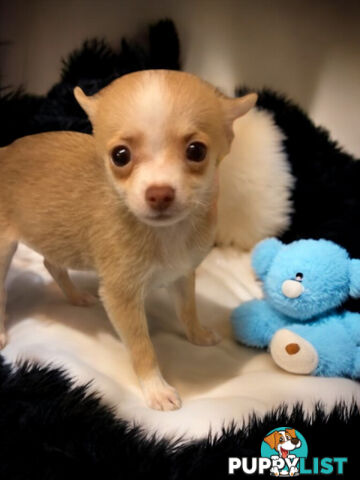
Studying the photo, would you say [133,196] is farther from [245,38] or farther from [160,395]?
[245,38]

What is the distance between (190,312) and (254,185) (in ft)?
2.04

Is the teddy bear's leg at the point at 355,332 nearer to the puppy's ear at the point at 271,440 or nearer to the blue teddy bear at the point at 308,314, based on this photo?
the blue teddy bear at the point at 308,314

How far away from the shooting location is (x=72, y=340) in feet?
4.55

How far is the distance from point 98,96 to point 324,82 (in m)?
1.18

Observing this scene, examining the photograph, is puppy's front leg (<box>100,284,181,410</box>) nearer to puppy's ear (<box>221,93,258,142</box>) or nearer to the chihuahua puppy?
the chihuahua puppy

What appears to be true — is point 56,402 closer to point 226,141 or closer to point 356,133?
point 226,141

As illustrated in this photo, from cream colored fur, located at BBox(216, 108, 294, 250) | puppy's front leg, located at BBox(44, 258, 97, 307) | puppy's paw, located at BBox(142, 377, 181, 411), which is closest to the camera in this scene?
puppy's paw, located at BBox(142, 377, 181, 411)

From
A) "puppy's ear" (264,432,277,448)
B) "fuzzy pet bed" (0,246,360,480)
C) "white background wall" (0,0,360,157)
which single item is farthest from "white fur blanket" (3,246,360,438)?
"white background wall" (0,0,360,157)

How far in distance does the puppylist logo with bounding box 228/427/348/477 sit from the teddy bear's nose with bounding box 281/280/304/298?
0.42m

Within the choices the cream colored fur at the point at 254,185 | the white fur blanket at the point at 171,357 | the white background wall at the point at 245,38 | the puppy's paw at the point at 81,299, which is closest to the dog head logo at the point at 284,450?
the white fur blanket at the point at 171,357

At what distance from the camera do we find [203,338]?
1447 millimetres

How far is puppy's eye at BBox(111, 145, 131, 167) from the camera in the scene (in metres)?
0.99

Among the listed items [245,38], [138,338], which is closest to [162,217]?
[138,338]

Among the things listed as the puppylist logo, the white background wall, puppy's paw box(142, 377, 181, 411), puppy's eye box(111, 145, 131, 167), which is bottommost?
the puppylist logo
